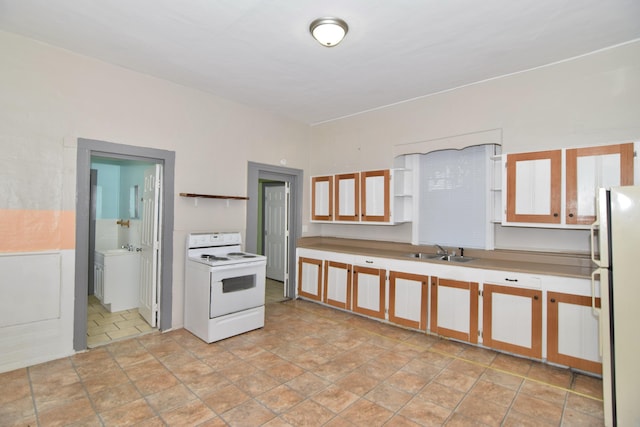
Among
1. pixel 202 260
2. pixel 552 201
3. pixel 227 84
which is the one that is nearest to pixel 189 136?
pixel 227 84

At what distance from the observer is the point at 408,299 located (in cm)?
379

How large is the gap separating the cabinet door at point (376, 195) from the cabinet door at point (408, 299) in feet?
2.77

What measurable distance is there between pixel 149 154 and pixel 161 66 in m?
0.96

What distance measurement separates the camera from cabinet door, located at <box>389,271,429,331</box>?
368 centimetres

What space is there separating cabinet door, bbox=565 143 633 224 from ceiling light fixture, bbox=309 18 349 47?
94.7 inches

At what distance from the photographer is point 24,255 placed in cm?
289

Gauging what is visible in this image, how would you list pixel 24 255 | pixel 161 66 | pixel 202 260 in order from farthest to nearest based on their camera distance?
pixel 202 260 < pixel 161 66 < pixel 24 255

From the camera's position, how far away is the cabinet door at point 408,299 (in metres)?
3.68

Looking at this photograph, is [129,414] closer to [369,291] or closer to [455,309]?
[369,291]

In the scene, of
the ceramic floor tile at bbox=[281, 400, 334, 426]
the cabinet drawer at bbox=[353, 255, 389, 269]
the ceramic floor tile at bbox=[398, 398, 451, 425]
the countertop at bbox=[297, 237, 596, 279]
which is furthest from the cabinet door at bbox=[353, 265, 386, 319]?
the ceramic floor tile at bbox=[281, 400, 334, 426]

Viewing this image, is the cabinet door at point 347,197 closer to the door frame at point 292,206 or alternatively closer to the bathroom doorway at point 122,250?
the door frame at point 292,206

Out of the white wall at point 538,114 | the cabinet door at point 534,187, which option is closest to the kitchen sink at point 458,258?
the white wall at point 538,114

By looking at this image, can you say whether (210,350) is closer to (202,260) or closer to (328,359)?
(202,260)

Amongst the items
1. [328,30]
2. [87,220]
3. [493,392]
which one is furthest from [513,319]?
[87,220]
